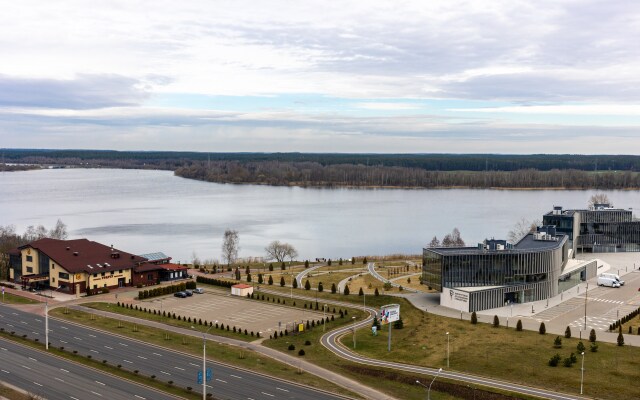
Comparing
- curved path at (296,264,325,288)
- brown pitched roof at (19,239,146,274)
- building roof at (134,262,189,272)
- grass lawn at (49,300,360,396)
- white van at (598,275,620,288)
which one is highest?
brown pitched roof at (19,239,146,274)

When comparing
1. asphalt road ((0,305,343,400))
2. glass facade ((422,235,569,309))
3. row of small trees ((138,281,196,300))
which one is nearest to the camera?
asphalt road ((0,305,343,400))

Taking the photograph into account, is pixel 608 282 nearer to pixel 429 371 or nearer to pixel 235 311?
pixel 429 371

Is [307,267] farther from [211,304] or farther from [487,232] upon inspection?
[487,232]

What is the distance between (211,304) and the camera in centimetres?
6394

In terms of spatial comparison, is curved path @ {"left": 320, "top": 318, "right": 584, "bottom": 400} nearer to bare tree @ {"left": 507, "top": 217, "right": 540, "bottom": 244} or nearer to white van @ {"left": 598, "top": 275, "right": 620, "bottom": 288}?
white van @ {"left": 598, "top": 275, "right": 620, "bottom": 288}

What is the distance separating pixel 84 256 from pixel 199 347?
30.0m

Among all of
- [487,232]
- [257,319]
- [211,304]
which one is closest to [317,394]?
[257,319]

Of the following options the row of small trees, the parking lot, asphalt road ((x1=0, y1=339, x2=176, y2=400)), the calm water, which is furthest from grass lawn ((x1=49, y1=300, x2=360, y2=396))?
the calm water

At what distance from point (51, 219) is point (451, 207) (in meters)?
107

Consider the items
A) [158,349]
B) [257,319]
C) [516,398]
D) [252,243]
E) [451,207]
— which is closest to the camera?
[516,398]

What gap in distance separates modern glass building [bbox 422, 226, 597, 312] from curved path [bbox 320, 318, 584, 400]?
14.7m

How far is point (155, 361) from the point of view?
1751 inches

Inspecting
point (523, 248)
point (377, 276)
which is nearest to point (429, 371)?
point (523, 248)

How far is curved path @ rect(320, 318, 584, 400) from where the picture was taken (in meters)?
37.5
